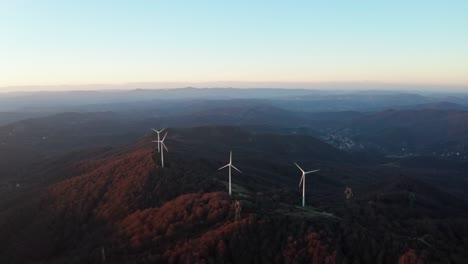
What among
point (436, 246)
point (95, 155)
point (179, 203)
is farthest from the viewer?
→ point (95, 155)

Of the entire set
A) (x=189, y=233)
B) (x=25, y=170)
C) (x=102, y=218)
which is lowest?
(x=25, y=170)

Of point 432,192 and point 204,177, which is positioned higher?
point 204,177

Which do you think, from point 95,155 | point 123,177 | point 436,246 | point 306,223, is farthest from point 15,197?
point 436,246

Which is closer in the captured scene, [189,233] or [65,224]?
[189,233]

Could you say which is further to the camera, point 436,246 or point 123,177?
point 123,177

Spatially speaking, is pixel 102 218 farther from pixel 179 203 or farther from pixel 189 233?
pixel 189 233

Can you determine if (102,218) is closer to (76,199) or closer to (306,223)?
(76,199)

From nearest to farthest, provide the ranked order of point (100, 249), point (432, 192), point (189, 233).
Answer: point (189, 233) → point (100, 249) → point (432, 192)

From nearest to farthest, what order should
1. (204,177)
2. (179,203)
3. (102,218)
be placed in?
(179,203) → (102,218) → (204,177)

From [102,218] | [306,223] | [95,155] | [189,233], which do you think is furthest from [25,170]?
[306,223]

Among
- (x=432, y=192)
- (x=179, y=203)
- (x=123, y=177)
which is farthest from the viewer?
(x=432, y=192)
